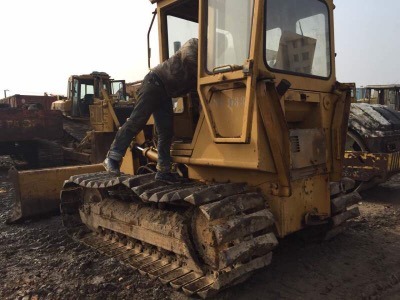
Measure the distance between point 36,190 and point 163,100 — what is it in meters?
2.78

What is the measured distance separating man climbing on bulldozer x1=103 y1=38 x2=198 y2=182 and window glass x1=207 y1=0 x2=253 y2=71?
0.92 feet

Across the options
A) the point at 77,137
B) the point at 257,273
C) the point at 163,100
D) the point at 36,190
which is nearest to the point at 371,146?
the point at 257,273

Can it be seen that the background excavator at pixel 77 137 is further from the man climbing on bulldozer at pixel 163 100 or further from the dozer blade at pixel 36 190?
the man climbing on bulldozer at pixel 163 100

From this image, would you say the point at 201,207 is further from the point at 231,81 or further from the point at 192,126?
the point at 192,126

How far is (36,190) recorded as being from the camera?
5551mm

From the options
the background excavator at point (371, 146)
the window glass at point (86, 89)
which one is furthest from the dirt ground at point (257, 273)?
the window glass at point (86, 89)

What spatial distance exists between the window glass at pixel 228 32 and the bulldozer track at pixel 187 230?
1093mm

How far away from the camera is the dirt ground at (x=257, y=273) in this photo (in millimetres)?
3287

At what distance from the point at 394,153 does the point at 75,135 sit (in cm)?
904

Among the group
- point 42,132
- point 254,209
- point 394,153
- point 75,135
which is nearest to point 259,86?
point 254,209

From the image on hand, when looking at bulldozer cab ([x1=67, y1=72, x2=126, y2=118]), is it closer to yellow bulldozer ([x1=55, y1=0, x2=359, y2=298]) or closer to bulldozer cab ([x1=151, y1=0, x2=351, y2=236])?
yellow bulldozer ([x1=55, y1=0, x2=359, y2=298])

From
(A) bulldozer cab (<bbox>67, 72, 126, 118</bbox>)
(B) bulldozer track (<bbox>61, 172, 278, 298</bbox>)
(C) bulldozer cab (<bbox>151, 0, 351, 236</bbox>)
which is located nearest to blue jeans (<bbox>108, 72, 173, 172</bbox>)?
(C) bulldozer cab (<bbox>151, 0, 351, 236</bbox>)

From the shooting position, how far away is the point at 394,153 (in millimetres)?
6223

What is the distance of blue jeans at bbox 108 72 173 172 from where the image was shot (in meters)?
3.83
